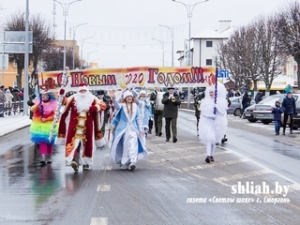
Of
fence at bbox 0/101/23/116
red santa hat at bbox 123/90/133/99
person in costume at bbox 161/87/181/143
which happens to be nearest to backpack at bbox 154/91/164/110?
person in costume at bbox 161/87/181/143

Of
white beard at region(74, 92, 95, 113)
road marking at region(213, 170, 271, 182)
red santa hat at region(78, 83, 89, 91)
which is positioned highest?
red santa hat at region(78, 83, 89, 91)

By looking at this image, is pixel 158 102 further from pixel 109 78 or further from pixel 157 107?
pixel 109 78

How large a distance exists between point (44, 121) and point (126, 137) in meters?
2.42

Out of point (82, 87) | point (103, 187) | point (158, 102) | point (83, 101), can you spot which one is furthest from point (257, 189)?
point (158, 102)

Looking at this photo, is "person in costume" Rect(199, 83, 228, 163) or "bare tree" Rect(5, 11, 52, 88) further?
"bare tree" Rect(5, 11, 52, 88)

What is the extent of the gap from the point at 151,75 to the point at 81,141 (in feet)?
9.21

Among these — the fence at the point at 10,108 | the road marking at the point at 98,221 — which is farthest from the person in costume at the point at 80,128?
the fence at the point at 10,108

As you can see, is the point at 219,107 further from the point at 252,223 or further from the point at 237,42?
the point at 237,42

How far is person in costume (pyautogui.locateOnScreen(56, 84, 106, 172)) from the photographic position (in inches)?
571

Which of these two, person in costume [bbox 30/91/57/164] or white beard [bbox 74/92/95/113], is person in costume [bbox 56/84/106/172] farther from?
person in costume [bbox 30/91/57/164]

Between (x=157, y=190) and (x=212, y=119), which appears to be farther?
(x=212, y=119)

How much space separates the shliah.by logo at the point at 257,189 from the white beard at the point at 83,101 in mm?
3674

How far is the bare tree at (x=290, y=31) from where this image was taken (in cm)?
5019

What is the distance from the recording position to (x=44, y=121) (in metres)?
16.1
